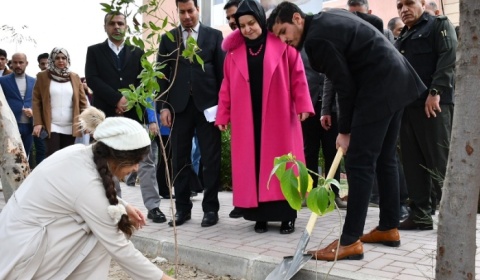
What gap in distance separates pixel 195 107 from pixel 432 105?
1944 millimetres

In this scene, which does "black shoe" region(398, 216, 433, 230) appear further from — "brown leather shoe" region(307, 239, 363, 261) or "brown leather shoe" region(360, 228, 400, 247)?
"brown leather shoe" region(307, 239, 363, 261)

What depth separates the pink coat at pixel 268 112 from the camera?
4.44 m

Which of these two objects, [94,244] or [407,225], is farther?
[407,225]

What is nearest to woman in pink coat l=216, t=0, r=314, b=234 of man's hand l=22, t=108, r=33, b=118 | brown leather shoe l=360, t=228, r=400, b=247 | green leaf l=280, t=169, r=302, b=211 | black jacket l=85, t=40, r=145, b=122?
Answer: brown leather shoe l=360, t=228, r=400, b=247

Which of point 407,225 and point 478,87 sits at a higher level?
point 478,87

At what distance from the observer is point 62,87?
625 centimetres

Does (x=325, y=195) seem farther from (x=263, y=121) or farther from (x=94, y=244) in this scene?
(x=263, y=121)

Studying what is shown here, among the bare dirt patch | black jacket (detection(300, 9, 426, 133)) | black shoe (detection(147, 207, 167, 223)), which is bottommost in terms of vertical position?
the bare dirt patch

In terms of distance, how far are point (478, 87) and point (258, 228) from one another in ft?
9.09

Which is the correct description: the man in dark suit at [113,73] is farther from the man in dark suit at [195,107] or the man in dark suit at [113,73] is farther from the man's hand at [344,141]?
the man's hand at [344,141]

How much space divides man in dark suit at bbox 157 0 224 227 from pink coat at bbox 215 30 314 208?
30 centimetres

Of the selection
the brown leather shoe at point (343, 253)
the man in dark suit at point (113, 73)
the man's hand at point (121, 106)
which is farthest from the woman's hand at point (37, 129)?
the brown leather shoe at point (343, 253)

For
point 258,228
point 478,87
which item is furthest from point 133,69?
point 478,87

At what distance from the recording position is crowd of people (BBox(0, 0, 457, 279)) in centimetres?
266
